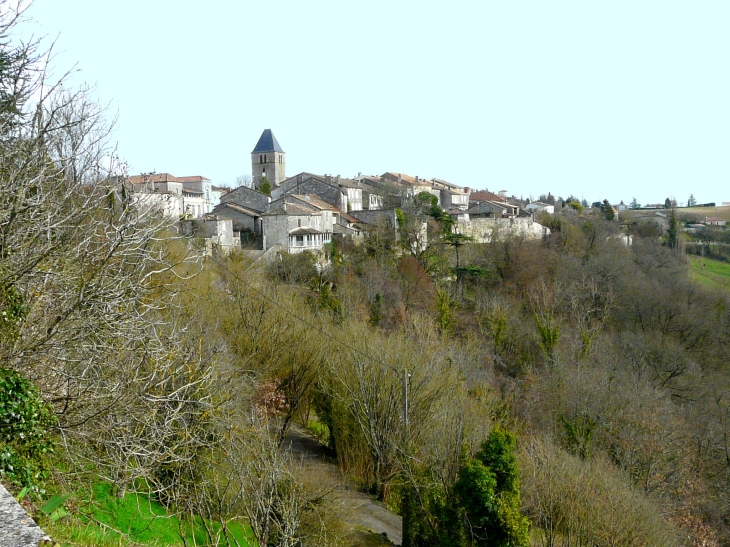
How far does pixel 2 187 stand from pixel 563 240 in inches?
1698

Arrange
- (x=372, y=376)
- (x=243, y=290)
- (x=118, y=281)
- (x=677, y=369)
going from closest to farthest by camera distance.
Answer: (x=118, y=281) → (x=372, y=376) → (x=243, y=290) → (x=677, y=369)

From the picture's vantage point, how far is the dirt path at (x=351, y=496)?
13695 millimetres

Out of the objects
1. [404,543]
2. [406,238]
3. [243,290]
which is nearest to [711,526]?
[404,543]

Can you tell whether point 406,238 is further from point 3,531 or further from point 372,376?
point 3,531

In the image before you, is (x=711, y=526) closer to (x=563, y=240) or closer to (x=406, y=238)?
(x=406, y=238)

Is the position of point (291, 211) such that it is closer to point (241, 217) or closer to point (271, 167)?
point (241, 217)

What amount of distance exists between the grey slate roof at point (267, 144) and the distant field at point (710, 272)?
39.0 m

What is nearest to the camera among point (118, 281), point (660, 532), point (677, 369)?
point (118, 281)

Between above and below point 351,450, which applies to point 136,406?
above

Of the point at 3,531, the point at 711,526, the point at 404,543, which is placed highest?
the point at 3,531

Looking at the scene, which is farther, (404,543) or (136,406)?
(404,543)

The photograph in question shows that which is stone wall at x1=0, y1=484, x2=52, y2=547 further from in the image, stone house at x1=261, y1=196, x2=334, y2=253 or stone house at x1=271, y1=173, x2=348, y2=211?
stone house at x1=271, y1=173, x2=348, y2=211

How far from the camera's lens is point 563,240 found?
4609 centimetres

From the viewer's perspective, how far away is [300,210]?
36906 mm
